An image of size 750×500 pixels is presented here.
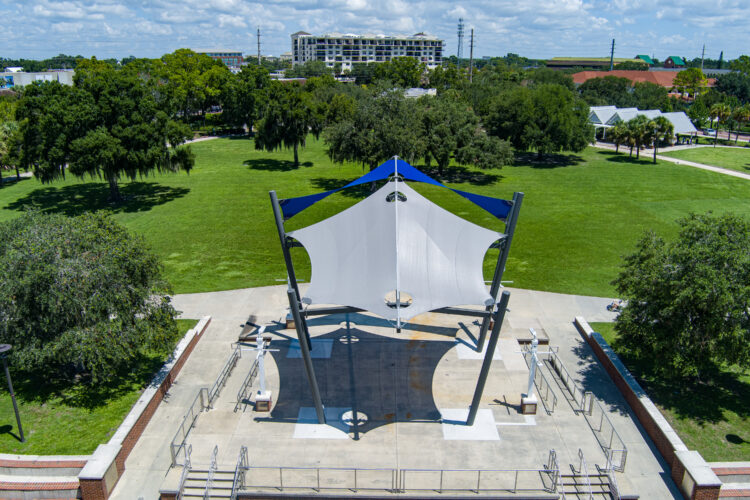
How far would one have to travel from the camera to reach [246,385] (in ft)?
64.0

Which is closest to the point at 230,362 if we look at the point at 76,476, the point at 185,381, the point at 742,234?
the point at 185,381

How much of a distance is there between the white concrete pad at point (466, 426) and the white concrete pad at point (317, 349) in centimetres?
572

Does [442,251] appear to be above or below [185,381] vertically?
above

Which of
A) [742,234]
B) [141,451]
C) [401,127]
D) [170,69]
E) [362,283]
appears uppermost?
[170,69]

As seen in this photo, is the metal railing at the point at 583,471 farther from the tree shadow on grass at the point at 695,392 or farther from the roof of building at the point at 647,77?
the roof of building at the point at 647,77

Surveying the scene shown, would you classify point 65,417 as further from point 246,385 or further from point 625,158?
point 625,158

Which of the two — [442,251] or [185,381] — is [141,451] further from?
[442,251]

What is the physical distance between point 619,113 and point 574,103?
806 inches

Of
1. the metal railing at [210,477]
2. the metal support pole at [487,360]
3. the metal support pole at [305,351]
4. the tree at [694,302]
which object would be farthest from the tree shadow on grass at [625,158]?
the metal railing at [210,477]

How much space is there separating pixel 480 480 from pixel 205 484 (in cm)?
777

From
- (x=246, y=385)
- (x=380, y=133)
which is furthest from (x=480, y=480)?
(x=380, y=133)

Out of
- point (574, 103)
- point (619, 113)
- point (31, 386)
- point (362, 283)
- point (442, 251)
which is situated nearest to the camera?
point (362, 283)

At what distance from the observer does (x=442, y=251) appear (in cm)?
1769

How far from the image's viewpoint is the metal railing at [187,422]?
Answer: 15.6m
